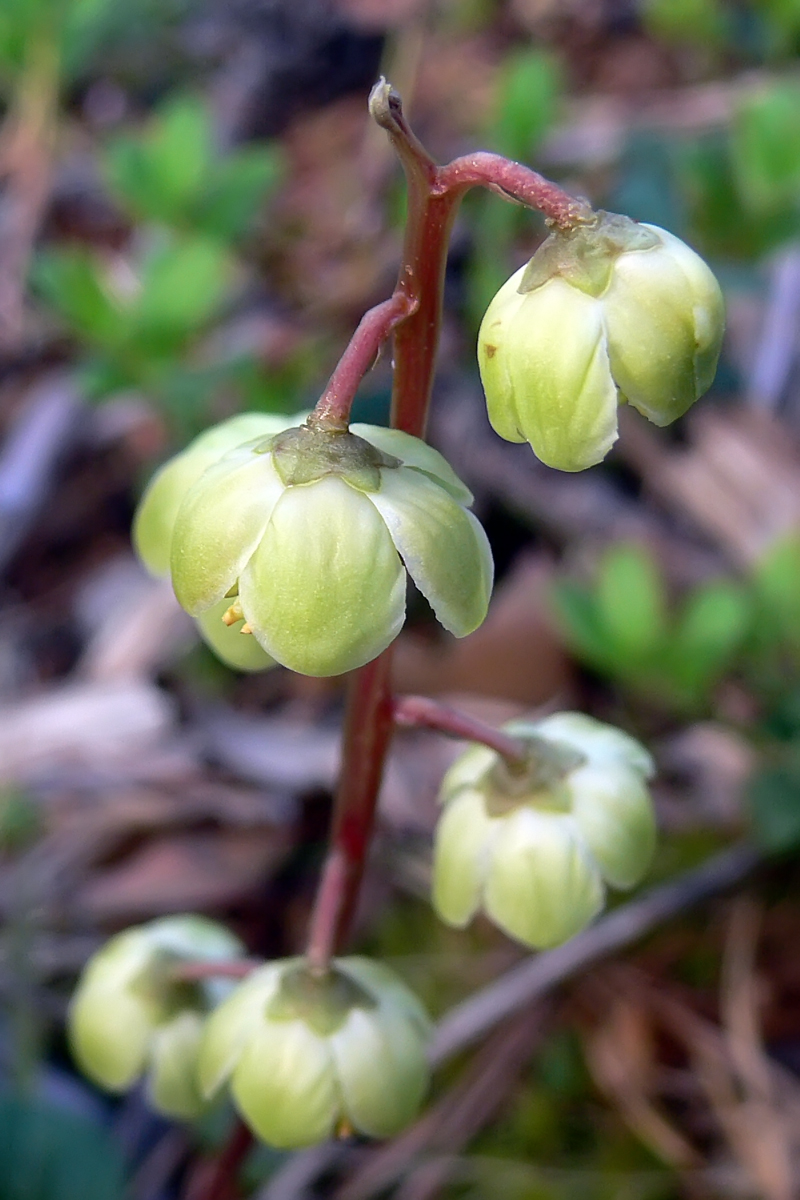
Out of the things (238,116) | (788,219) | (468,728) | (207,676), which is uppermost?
(238,116)

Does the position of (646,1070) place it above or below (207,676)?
below

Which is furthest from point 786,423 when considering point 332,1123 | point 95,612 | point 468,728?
point 332,1123

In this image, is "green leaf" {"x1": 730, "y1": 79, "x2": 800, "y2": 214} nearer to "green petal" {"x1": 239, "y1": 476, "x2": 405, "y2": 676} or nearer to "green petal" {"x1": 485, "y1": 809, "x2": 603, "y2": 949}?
"green petal" {"x1": 485, "y1": 809, "x2": 603, "y2": 949}

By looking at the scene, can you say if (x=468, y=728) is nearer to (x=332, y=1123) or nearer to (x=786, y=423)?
(x=332, y=1123)

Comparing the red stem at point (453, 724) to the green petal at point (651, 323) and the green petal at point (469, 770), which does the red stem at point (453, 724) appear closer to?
the green petal at point (469, 770)

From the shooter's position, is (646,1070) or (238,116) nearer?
(646,1070)

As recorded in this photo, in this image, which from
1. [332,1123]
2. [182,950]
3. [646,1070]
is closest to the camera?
[332,1123]
